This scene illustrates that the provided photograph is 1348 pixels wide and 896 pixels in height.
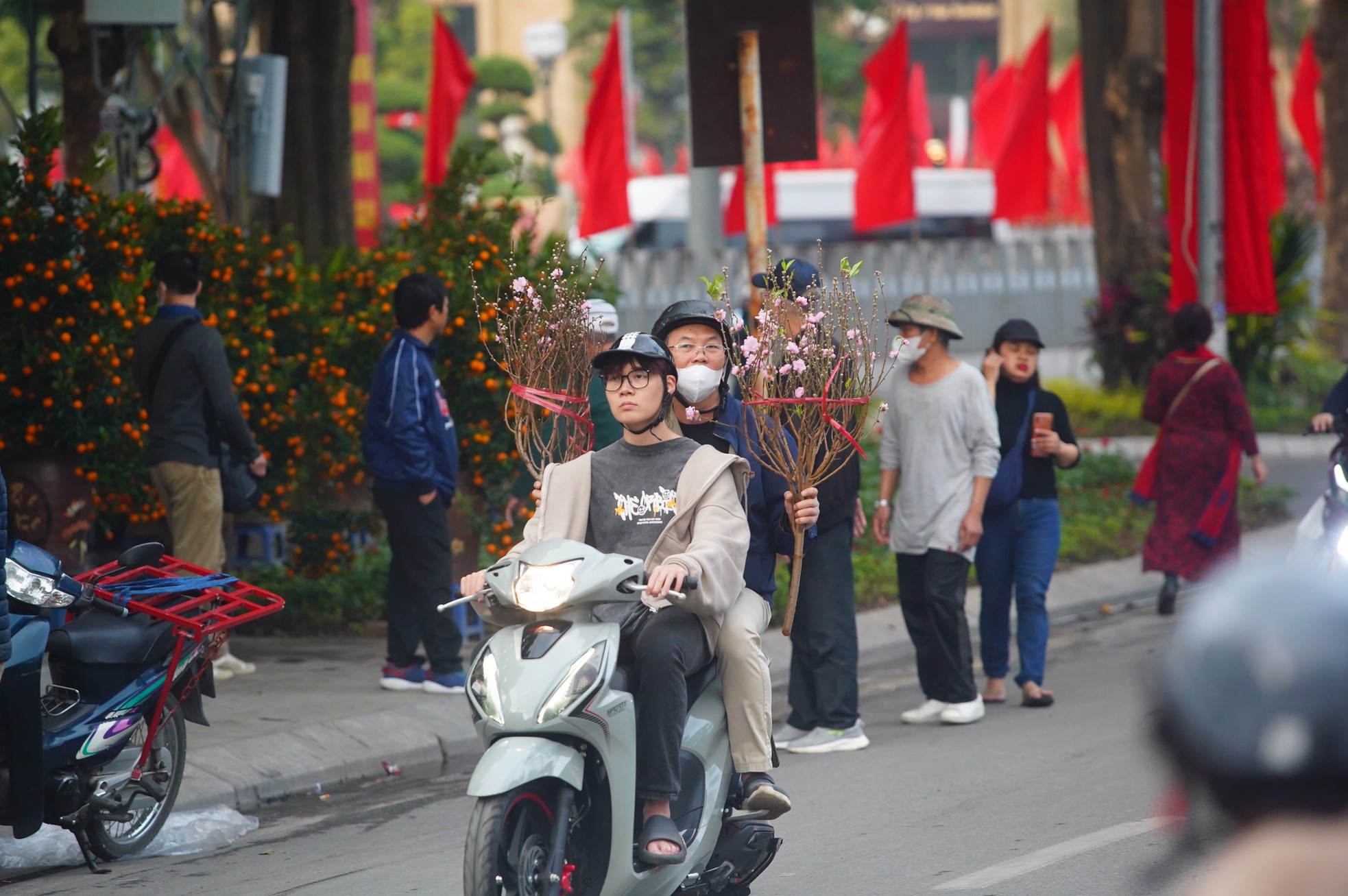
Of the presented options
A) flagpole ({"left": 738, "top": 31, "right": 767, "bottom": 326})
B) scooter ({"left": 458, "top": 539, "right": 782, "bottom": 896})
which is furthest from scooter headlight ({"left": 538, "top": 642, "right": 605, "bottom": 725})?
flagpole ({"left": 738, "top": 31, "right": 767, "bottom": 326})

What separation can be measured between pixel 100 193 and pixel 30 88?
3.51 metres

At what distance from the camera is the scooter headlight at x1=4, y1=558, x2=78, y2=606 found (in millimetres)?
5070

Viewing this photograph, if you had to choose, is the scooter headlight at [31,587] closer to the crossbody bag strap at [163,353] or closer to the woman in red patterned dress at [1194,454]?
the crossbody bag strap at [163,353]

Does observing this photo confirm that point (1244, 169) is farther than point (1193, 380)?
Yes

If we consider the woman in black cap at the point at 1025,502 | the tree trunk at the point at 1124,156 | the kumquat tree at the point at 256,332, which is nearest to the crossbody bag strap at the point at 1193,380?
the woman in black cap at the point at 1025,502

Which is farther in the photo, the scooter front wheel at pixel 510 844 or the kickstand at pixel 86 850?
the kickstand at pixel 86 850

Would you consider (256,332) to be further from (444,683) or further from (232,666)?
(444,683)

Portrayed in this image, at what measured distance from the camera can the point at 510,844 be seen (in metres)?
4.05

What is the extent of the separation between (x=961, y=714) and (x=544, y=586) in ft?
12.8

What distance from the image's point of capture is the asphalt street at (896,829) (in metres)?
5.30

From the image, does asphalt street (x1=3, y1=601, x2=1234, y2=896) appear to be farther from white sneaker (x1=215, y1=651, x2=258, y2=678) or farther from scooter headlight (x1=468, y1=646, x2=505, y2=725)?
white sneaker (x1=215, y1=651, x2=258, y2=678)

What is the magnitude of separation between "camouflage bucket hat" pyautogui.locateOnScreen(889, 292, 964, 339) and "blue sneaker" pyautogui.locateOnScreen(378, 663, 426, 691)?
9.37 feet

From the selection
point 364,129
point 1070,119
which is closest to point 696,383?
point 364,129

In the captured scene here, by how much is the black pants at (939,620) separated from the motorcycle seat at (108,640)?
135 inches
